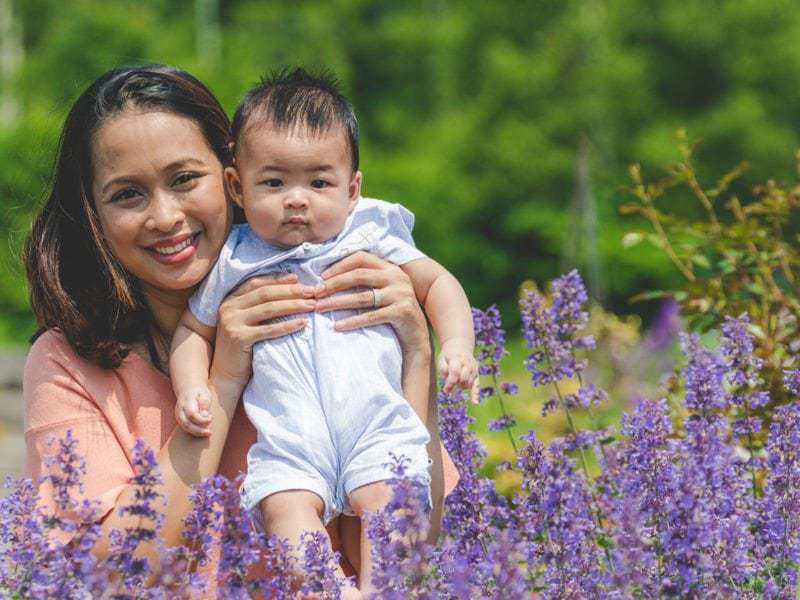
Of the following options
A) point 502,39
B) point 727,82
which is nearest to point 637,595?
point 727,82

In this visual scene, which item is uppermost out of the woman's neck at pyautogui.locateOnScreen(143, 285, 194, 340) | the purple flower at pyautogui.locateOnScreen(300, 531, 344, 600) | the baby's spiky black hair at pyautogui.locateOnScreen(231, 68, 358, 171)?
the baby's spiky black hair at pyautogui.locateOnScreen(231, 68, 358, 171)

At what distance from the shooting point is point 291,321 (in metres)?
2.65

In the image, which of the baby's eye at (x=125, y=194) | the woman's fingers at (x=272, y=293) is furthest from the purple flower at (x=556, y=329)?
the baby's eye at (x=125, y=194)

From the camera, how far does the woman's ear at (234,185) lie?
9.12 feet

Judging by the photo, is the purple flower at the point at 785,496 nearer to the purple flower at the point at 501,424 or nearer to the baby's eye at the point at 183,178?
the purple flower at the point at 501,424

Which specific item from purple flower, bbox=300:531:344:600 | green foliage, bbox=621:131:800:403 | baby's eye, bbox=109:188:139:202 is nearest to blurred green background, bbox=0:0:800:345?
green foliage, bbox=621:131:800:403

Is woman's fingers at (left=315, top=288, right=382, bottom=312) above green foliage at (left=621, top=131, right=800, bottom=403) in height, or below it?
below

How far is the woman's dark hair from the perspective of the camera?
2.78m

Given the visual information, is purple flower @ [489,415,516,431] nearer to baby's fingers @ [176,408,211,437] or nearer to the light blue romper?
the light blue romper

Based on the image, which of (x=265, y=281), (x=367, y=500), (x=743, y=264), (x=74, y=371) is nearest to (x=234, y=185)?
(x=265, y=281)

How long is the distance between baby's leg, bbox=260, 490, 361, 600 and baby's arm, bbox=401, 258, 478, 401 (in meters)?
0.32

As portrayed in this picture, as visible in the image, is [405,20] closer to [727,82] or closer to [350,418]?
[727,82]

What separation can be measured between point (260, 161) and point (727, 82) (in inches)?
838

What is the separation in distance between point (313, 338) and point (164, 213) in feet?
1.23
